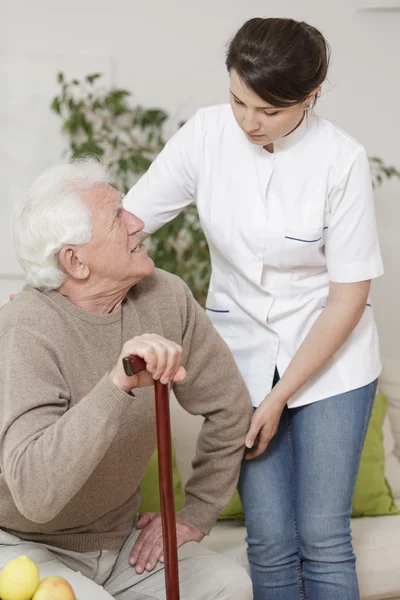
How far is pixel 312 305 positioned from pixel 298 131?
1.32 feet

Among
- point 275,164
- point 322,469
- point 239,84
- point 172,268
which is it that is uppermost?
point 239,84

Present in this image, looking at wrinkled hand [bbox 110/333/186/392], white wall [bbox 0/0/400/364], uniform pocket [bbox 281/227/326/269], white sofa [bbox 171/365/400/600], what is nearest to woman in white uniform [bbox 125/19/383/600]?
uniform pocket [bbox 281/227/326/269]

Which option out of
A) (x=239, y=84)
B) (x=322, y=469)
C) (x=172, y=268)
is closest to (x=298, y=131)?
Result: (x=239, y=84)

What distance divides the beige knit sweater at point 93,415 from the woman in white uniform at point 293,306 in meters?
0.10

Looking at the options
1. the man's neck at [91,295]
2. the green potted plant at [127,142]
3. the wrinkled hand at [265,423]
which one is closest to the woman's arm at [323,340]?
the wrinkled hand at [265,423]

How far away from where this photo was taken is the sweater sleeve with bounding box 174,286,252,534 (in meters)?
1.97

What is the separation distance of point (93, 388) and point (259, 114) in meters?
0.67

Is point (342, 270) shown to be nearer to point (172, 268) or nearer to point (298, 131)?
point (298, 131)

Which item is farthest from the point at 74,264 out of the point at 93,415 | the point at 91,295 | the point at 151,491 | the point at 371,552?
the point at 371,552

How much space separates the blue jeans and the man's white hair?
0.67 meters

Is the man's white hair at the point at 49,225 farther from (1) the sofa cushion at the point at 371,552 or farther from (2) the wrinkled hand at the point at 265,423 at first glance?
(1) the sofa cushion at the point at 371,552

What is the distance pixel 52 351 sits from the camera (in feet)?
5.57

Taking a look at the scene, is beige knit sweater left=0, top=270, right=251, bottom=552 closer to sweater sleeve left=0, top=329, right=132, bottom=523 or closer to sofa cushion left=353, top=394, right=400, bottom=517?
sweater sleeve left=0, top=329, right=132, bottom=523

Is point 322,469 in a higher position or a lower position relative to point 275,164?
lower
